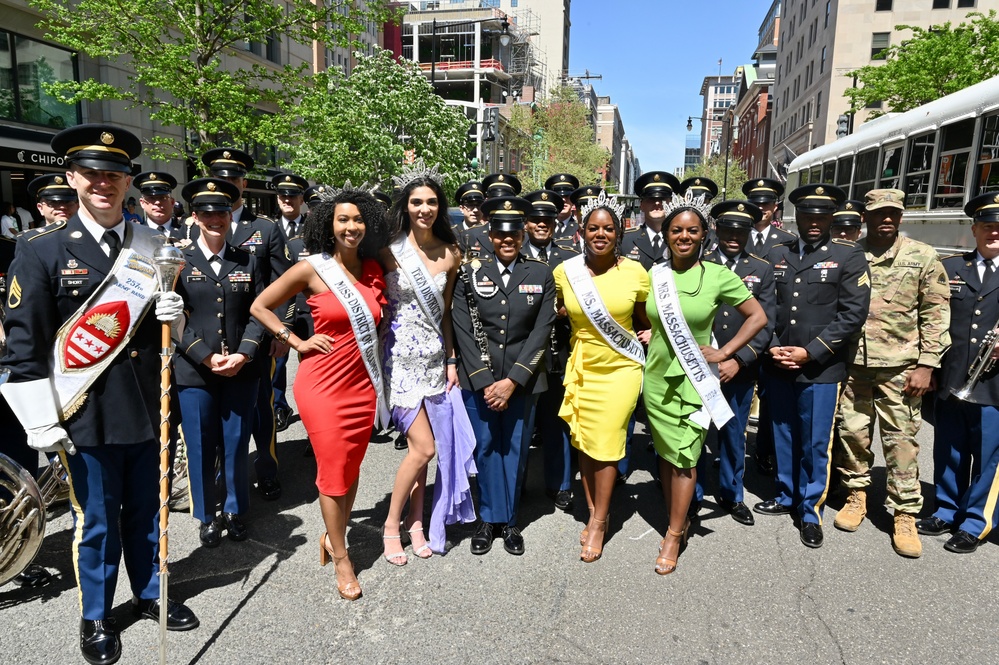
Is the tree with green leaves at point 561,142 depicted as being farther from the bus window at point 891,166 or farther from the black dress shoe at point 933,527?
the black dress shoe at point 933,527

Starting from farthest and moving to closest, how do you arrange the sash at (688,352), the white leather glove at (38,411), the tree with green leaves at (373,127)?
1. the tree with green leaves at (373,127)
2. the sash at (688,352)
3. the white leather glove at (38,411)

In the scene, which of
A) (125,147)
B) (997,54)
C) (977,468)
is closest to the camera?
(125,147)

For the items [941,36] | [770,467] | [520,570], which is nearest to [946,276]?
[770,467]

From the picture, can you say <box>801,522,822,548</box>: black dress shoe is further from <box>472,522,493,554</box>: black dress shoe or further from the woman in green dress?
<box>472,522,493,554</box>: black dress shoe

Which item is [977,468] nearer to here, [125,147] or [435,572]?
[435,572]

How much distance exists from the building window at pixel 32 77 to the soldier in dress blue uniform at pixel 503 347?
13987 mm

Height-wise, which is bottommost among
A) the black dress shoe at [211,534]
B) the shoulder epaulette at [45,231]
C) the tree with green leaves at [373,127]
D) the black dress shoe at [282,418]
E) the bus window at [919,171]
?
the black dress shoe at [282,418]

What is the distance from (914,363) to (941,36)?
53.8 ft

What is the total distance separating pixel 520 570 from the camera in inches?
140

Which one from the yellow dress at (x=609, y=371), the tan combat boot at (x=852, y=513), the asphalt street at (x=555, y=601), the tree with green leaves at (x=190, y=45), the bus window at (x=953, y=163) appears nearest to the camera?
the asphalt street at (x=555, y=601)

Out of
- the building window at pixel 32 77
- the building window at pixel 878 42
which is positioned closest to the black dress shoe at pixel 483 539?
the building window at pixel 32 77

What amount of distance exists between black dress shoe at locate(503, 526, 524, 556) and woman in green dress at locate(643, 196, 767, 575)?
78cm

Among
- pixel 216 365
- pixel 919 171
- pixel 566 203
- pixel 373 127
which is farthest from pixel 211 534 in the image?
pixel 373 127

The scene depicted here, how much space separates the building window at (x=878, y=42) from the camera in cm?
3602
